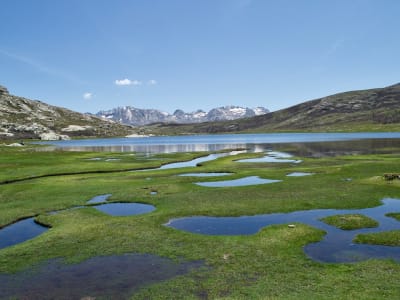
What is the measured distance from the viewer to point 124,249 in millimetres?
27344

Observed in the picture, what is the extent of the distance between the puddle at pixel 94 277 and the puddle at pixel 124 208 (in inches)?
575

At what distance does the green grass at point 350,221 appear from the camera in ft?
103

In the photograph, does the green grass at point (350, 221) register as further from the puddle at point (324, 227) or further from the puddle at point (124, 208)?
the puddle at point (124, 208)

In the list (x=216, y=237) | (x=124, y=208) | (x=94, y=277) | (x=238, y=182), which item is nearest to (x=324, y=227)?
(x=216, y=237)

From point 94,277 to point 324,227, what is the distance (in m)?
21.4

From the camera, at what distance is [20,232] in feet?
110

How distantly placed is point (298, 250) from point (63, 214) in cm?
2699

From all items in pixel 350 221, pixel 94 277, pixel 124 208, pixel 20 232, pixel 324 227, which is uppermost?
pixel 350 221

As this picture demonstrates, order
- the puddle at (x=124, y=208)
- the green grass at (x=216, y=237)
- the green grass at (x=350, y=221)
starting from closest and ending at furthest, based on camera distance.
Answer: the green grass at (x=216, y=237) → the green grass at (x=350, y=221) → the puddle at (x=124, y=208)

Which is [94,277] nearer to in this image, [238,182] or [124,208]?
[124,208]

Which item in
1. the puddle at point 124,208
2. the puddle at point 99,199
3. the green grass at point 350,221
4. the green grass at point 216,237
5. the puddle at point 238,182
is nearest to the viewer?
the green grass at point 216,237

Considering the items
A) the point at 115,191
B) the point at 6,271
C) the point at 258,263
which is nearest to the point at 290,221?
the point at 258,263

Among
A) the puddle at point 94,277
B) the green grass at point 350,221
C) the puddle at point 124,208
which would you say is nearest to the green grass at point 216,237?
the puddle at point 94,277

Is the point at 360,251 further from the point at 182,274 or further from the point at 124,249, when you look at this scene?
the point at 124,249
